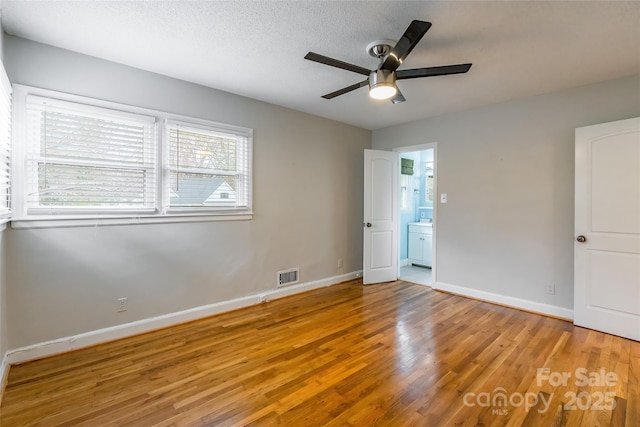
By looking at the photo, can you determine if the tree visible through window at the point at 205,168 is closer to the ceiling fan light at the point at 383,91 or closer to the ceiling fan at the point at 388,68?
the ceiling fan at the point at 388,68

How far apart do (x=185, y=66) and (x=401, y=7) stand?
1998 mm

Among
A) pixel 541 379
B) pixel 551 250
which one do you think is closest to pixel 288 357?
pixel 541 379

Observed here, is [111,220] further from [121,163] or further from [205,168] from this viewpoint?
[205,168]

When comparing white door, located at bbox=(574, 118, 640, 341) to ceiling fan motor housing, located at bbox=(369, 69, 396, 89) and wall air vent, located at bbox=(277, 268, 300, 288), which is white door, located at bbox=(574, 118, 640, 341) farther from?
wall air vent, located at bbox=(277, 268, 300, 288)

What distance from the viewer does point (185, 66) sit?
2729 mm

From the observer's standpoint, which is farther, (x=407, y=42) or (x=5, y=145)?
(x=5, y=145)

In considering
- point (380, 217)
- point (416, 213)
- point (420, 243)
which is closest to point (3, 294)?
point (380, 217)

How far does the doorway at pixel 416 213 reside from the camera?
18.4 ft

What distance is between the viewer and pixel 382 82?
219 centimetres

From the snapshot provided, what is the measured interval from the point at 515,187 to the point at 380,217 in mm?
1854

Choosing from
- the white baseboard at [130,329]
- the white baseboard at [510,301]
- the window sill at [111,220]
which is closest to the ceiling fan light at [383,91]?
the window sill at [111,220]

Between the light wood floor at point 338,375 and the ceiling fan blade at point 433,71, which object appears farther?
the ceiling fan blade at point 433,71

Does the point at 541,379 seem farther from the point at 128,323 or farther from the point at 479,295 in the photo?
the point at 128,323

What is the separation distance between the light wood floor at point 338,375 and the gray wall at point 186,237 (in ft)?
1.29
